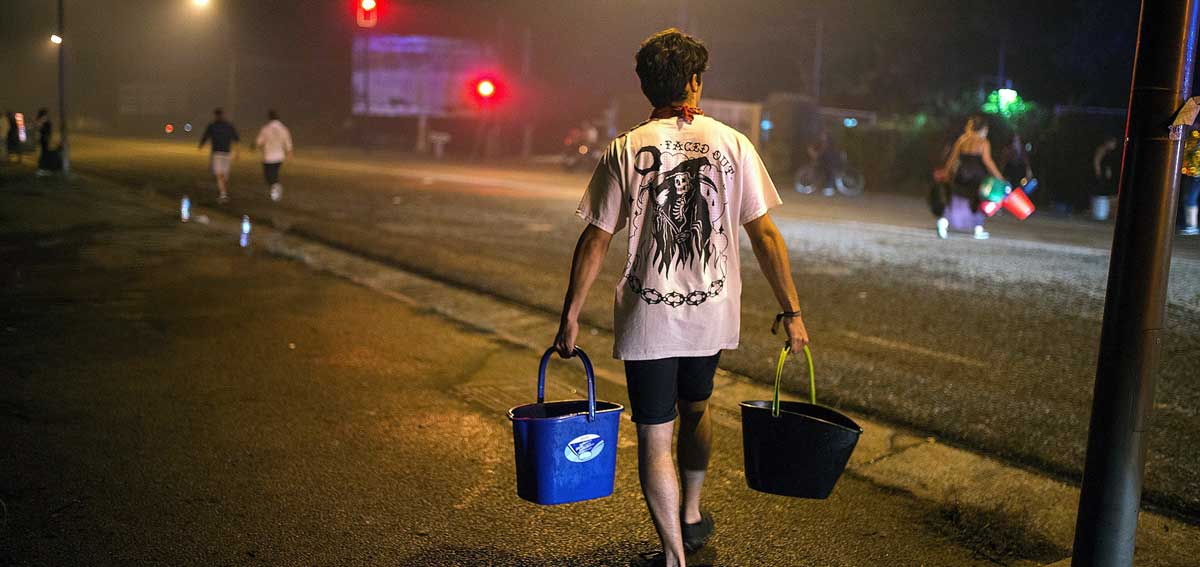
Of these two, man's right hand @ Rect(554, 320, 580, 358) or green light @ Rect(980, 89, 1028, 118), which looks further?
green light @ Rect(980, 89, 1028, 118)

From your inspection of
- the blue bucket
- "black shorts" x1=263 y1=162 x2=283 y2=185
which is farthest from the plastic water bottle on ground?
the blue bucket

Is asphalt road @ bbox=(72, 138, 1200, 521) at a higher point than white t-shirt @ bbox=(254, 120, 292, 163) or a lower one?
lower

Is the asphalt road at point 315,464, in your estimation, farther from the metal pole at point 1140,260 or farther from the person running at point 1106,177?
the person running at point 1106,177

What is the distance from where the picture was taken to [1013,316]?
8.82 metres

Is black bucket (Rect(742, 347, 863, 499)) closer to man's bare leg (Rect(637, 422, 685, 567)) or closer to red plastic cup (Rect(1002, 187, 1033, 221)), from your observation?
man's bare leg (Rect(637, 422, 685, 567))

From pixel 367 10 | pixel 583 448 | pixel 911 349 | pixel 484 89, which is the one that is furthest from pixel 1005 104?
pixel 583 448

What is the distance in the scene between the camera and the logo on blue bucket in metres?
3.34

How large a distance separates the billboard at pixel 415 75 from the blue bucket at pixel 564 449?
43.2 meters

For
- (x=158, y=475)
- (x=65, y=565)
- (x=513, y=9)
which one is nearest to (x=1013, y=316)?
(x=158, y=475)

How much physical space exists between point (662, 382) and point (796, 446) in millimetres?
489

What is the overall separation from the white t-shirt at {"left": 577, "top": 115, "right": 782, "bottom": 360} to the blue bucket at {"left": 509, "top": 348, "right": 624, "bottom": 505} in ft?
0.78

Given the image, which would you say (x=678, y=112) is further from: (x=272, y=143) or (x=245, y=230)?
(x=272, y=143)

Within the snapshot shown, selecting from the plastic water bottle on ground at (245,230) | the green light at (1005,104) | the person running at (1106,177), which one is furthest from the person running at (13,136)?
the person running at (1106,177)

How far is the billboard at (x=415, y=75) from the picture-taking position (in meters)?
46.3
